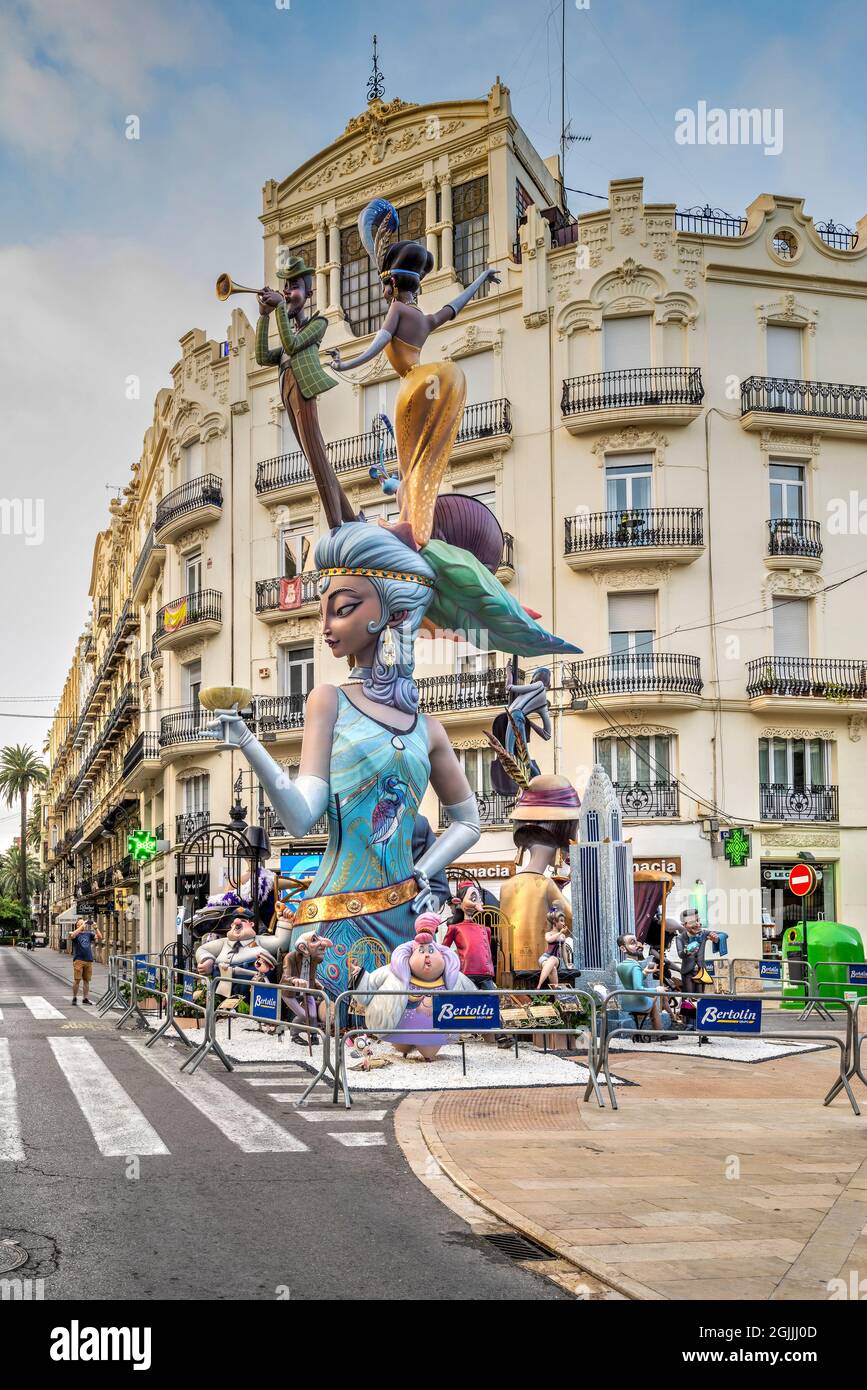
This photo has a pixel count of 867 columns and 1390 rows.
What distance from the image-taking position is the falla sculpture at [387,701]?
1675cm

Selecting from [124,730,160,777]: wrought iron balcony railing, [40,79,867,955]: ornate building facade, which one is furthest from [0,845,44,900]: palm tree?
[40,79,867,955]: ornate building facade

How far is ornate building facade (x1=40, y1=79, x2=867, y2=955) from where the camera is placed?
3300cm

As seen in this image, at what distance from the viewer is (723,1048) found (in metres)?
17.1

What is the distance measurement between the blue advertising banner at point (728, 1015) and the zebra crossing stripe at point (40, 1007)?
40.6 feet

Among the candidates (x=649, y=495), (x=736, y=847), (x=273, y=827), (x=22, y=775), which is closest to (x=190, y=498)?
(x=273, y=827)

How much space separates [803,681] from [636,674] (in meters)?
4.02

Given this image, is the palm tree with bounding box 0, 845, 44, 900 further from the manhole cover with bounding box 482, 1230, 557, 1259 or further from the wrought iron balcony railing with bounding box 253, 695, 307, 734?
the manhole cover with bounding box 482, 1230, 557, 1259

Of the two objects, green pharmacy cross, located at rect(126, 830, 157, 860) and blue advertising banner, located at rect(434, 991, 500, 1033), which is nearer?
blue advertising banner, located at rect(434, 991, 500, 1033)

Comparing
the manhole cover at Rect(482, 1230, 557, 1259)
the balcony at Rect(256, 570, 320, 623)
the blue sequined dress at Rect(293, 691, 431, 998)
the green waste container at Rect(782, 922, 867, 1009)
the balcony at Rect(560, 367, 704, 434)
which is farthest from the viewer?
the balcony at Rect(256, 570, 320, 623)

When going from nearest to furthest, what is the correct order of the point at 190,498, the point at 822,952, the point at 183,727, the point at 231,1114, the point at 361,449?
the point at 231,1114 → the point at 822,952 → the point at 361,449 → the point at 183,727 → the point at 190,498

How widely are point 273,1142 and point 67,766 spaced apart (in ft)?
302

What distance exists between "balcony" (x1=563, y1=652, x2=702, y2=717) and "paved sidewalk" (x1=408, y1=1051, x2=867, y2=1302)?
18.7 metres

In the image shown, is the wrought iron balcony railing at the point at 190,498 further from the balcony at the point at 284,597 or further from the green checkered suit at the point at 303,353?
the green checkered suit at the point at 303,353

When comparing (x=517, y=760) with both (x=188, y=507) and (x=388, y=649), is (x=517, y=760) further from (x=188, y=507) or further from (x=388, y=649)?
(x=188, y=507)
